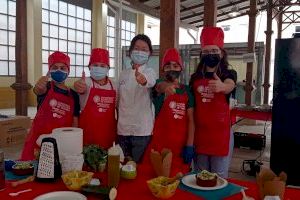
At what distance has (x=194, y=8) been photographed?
13000 mm

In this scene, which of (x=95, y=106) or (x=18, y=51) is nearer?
(x=95, y=106)

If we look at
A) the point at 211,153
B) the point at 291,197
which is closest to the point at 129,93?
the point at 211,153

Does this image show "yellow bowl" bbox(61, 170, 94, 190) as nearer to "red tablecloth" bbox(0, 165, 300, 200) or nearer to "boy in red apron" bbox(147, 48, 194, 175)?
"red tablecloth" bbox(0, 165, 300, 200)

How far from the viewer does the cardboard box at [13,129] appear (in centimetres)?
548

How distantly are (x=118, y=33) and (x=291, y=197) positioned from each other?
969 cm

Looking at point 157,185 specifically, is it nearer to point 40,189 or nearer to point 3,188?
point 40,189

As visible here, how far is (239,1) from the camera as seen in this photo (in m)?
13.3

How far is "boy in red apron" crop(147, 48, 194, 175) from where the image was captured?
2162mm

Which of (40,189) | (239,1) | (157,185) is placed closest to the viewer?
(157,185)

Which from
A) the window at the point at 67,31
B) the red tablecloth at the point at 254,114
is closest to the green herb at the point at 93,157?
the red tablecloth at the point at 254,114

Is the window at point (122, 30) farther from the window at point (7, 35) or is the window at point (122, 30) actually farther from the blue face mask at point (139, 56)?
the blue face mask at point (139, 56)

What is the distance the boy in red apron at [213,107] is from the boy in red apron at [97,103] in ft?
2.11

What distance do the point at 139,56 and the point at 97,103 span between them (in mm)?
462

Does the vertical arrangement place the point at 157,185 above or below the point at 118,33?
below
